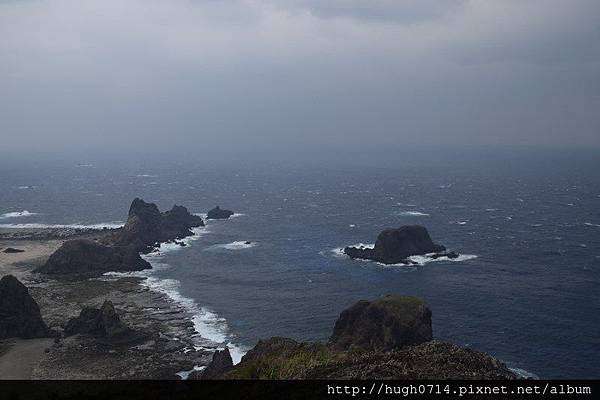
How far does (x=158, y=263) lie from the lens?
337 ft

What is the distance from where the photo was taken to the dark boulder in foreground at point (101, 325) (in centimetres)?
6325

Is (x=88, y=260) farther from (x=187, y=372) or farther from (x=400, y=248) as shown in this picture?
(x=400, y=248)

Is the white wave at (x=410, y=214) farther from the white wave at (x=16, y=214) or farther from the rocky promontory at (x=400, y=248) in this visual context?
the white wave at (x=16, y=214)

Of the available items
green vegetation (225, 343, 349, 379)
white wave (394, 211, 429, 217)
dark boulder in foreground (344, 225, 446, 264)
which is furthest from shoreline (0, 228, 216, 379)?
white wave (394, 211, 429, 217)

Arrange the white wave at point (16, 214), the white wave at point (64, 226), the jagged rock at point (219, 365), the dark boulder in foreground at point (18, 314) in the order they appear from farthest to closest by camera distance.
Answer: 1. the white wave at point (16, 214)
2. the white wave at point (64, 226)
3. the dark boulder in foreground at point (18, 314)
4. the jagged rock at point (219, 365)

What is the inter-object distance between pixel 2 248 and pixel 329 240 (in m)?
72.1

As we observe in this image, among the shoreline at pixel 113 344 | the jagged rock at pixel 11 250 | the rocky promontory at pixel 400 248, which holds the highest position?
the rocky promontory at pixel 400 248

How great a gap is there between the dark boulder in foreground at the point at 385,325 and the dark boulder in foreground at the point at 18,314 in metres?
→ 37.7

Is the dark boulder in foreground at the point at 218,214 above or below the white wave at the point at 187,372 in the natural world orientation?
above

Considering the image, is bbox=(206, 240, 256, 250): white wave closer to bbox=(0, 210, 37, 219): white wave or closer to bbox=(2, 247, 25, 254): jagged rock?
bbox=(2, 247, 25, 254): jagged rock

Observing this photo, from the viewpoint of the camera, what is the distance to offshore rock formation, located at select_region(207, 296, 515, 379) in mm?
30391

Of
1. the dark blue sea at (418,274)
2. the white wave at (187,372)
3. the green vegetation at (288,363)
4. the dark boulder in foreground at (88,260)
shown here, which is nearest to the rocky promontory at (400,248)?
the dark blue sea at (418,274)

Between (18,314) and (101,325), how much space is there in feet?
36.5
